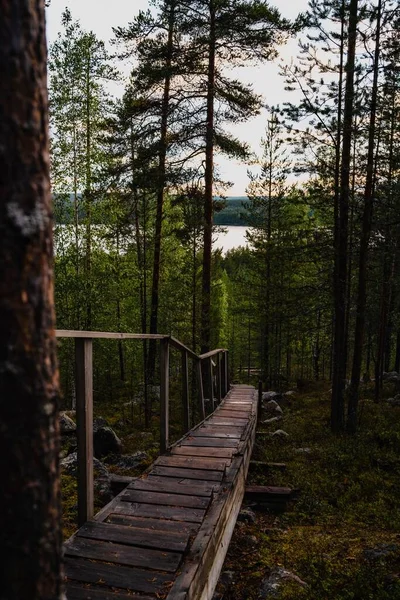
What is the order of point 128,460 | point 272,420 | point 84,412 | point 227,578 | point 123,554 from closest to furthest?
1. point 123,554
2. point 84,412
3. point 227,578
4. point 128,460
5. point 272,420

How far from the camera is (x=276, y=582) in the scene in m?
4.15

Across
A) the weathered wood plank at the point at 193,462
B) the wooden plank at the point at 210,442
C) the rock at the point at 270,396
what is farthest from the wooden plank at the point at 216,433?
the rock at the point at 270,396

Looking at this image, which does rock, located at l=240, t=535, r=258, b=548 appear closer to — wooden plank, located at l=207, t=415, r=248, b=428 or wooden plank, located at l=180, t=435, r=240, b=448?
wooden plank, located at l=180, t=435, r=240, b=448

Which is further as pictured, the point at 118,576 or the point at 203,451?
the point at 203,451

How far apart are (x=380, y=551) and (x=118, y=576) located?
11.0 feet

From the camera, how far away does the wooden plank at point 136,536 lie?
10.5 feet

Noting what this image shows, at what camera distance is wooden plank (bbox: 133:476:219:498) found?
4.32 metres

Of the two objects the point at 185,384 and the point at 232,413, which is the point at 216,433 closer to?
the point at 185,384

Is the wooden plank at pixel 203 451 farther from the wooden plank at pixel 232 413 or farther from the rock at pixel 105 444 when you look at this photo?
the rock at pixel 105 444

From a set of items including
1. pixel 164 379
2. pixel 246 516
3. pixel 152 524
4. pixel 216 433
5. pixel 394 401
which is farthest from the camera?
pixel 394 401

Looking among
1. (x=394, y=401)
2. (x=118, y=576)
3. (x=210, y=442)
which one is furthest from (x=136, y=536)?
(x=394, y=401)

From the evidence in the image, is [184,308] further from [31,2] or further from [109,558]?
[31,2]

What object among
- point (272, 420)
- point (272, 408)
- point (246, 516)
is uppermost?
point (246, 516)

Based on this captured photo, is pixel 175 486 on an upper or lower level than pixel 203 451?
upper
